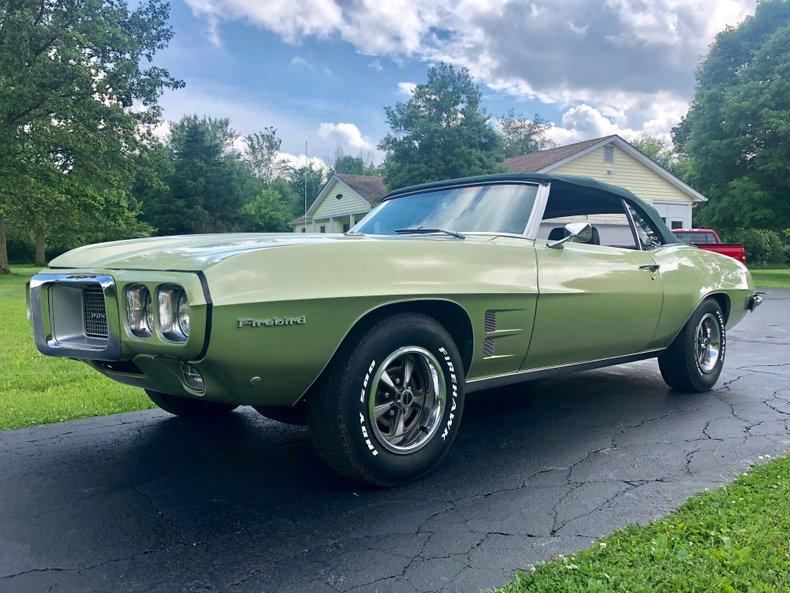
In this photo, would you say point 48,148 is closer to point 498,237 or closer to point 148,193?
point 148,193

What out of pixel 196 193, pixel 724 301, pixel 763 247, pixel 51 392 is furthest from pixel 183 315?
pixel 763 247

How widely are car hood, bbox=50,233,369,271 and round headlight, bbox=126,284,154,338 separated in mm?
117

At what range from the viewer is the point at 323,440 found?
289 cm

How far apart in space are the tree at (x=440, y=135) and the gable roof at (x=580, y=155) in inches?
65.2

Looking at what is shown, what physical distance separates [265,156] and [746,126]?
66304 mm

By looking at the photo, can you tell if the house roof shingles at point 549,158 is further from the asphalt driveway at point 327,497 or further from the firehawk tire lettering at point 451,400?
the firehawk tire lettering at point 451,400

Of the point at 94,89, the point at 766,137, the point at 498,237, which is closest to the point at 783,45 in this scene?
the point at 766,137

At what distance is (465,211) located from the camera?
4.18 m

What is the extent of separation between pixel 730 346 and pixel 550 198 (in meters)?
4.73

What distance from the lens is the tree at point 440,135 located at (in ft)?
82.5

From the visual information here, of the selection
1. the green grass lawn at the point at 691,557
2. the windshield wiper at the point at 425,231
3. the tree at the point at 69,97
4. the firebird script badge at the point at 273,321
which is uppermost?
the tree at the point at 69,97

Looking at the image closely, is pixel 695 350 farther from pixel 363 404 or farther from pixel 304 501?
pixel 304 501

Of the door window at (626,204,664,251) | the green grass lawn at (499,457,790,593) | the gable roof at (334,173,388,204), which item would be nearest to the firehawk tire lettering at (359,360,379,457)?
the green grass lawn at (499,457,790,593)

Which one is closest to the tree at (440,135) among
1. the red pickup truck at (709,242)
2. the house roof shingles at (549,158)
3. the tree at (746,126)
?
the house roof shingles at (549,158)
